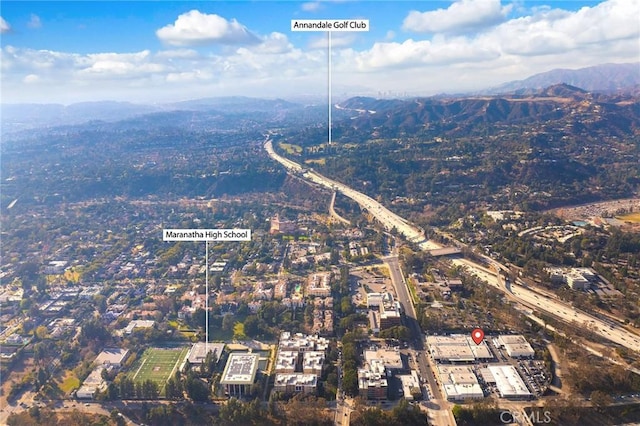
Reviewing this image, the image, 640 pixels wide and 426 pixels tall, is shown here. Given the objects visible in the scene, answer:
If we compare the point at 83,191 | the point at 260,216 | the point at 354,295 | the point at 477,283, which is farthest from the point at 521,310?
the point at 83,191

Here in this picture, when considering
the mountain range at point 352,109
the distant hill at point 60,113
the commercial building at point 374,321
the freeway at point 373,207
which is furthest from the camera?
the distant hill at point 60,113

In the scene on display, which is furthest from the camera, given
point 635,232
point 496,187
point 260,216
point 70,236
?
point 496,187

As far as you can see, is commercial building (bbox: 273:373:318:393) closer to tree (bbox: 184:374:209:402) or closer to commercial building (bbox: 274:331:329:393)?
commercial building (bbox: 274:331:329:393)

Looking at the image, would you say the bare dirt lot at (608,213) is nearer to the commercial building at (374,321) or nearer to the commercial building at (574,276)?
the commercial building at (574,276)

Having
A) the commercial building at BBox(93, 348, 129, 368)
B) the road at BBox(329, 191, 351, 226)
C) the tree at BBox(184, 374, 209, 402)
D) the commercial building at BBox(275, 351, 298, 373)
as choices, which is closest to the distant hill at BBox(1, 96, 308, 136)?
the road at BBox(329, 191, 351, 226)

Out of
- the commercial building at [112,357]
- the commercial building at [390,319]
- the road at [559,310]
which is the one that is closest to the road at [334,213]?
the road at [559,310]

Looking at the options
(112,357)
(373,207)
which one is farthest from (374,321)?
(373,207)

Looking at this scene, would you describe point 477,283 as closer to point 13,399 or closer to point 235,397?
point 235,397

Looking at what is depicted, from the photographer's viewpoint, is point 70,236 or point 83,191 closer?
point 70,236
